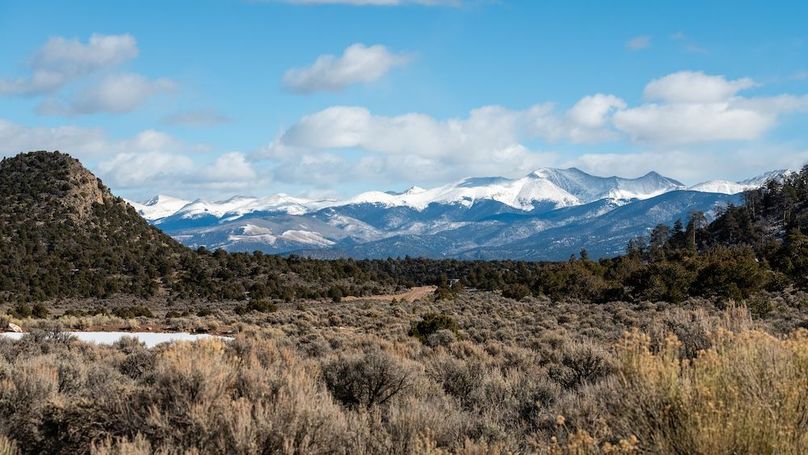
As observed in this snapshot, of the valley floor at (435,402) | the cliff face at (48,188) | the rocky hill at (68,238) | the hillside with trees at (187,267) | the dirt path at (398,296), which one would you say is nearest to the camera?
the valley floor at (435,402)

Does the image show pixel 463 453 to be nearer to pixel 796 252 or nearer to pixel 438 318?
pixel 438 318

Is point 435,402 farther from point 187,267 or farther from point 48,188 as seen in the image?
point 48,188

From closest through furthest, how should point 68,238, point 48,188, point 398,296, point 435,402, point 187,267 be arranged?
point 435,402 → point 68,238 → point 398,296 → point 187,267 → point 48,188

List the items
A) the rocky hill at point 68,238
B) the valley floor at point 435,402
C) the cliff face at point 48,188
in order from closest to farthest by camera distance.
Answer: the valley floor at point 435,402, the rocky hill at point 68,238, the cliff face at point 48,188

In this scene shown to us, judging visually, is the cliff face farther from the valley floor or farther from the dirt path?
the valley floor

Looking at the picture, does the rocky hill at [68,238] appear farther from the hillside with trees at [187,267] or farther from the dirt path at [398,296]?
the dirt path at [398,296]

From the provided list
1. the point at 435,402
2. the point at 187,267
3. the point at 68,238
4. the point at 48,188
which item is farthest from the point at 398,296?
the point at 435,402

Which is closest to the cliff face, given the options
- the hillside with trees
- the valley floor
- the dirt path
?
the hillside with trees

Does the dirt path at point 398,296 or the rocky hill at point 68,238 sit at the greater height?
the rocky hill at point 68,238

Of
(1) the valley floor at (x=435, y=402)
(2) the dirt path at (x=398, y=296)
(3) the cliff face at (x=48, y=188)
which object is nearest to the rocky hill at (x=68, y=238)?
(3) the cliff face at (x=48, y=188)

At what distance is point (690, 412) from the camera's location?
4.84 metres

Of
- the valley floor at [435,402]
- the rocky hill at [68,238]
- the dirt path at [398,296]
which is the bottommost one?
the dirt path at [398,296]

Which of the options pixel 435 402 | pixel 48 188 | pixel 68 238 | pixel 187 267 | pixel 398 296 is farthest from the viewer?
pixel 48 188

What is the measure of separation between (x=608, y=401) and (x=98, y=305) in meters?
42.2
